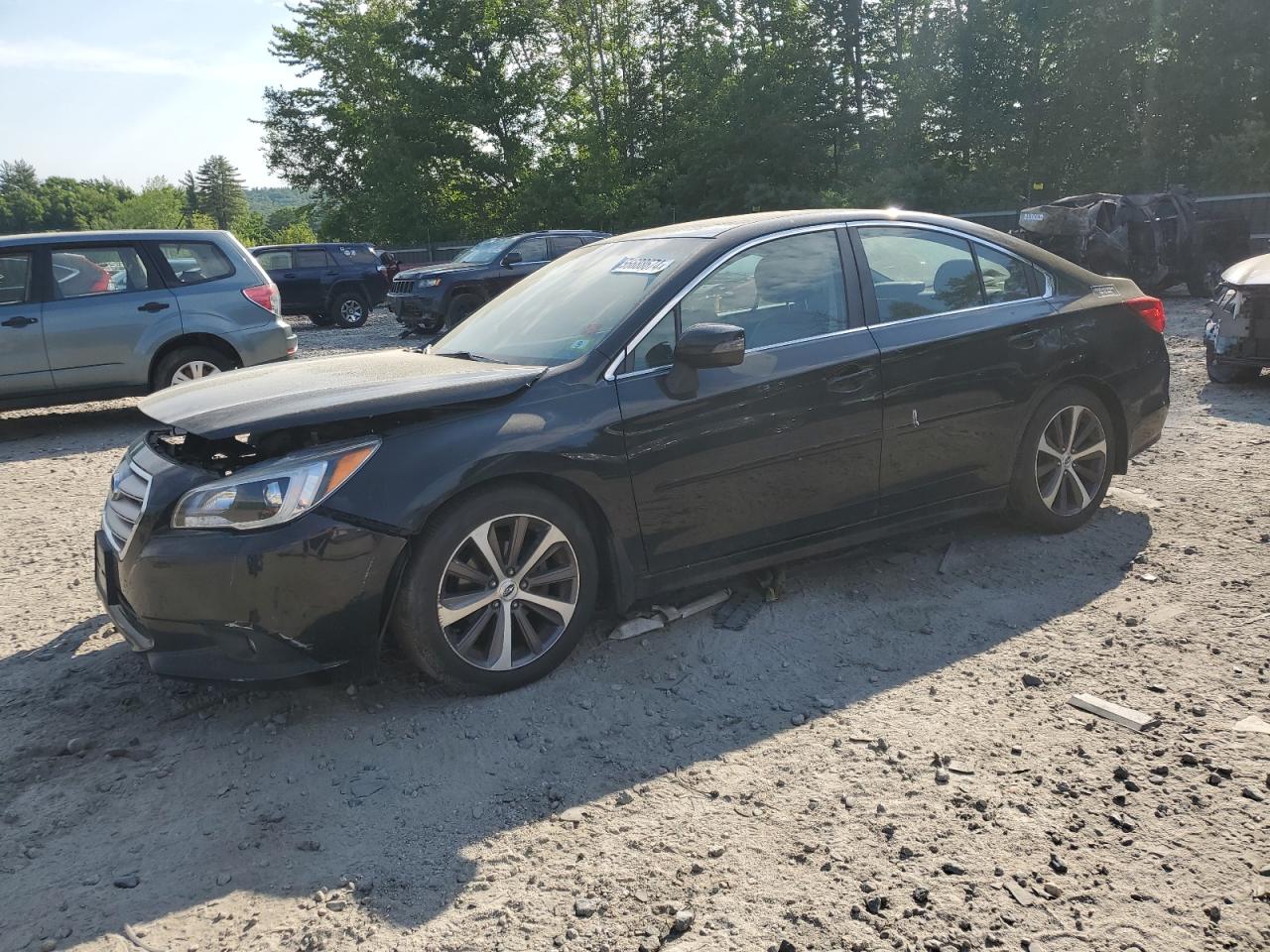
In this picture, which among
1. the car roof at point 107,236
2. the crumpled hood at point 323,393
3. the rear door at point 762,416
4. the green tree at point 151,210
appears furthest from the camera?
the green tree at point 151,210

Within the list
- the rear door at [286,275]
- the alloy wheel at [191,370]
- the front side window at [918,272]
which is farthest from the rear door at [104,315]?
the rear door at [286,275]

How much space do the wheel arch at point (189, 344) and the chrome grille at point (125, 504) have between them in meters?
6.07

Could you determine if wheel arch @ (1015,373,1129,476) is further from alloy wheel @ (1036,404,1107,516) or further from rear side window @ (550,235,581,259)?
rear side window @ (550,235,581,259)

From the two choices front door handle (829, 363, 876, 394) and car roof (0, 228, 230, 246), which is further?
car roof (0, 228, 230, 246)

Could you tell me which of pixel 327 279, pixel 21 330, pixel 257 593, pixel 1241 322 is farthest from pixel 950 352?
pixel 327 279

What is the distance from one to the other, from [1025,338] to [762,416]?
160 cm

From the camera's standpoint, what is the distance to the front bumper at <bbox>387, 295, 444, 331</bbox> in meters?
17.3

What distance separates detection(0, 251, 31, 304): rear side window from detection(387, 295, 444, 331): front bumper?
27.7 feet

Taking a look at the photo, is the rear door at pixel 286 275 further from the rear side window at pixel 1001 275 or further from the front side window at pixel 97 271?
the rear side window at pixel 1001 275

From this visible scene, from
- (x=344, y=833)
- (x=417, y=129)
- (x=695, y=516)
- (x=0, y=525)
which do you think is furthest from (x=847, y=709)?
(x=417, y=129)

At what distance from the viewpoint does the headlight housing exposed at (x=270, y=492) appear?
3.35 metres

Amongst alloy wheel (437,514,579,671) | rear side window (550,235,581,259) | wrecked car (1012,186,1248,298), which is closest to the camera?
alloy wheel (437,514,579,671)

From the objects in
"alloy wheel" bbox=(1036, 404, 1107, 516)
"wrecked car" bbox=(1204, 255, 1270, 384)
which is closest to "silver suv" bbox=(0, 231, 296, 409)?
"alloy wheel" bbox=(1036, 404, 1107, 516)

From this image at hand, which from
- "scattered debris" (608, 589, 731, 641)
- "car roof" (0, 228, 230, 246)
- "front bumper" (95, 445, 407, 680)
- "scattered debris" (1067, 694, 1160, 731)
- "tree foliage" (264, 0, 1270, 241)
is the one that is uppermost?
"tree foliage" (264, 0, 1270, 241)
